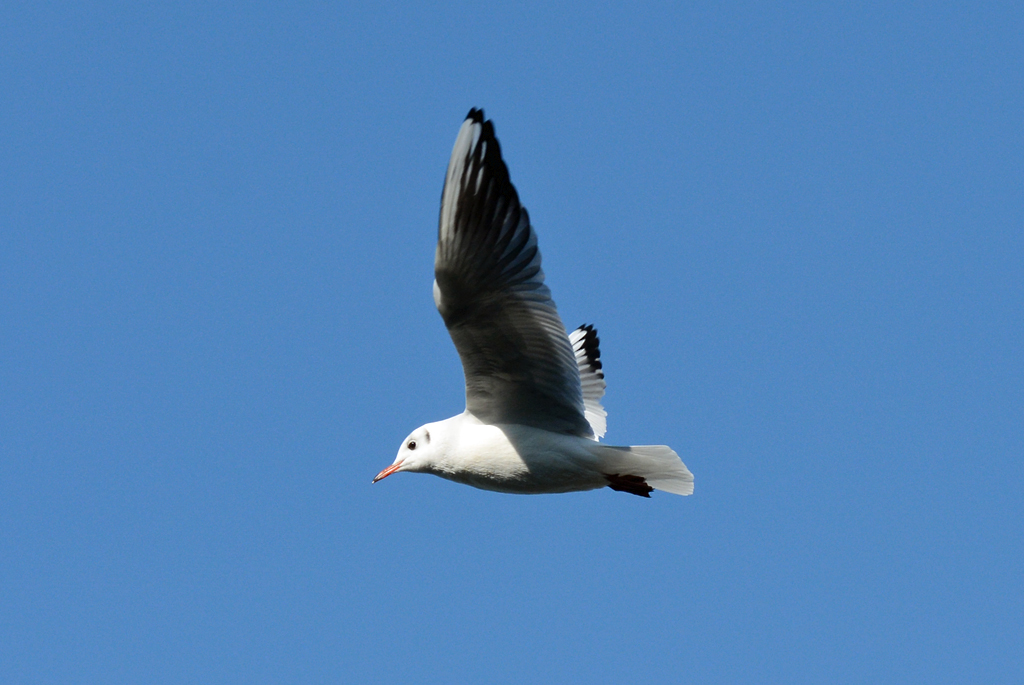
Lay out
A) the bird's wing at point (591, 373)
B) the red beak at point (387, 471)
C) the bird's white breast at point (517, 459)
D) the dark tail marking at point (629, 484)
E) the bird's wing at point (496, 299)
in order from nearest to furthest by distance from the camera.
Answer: the bird's wing at point (496, 299)
the bird's white breast at point (517, 459)
the dark tail marking at point (629, 484)
the red beak at point (387, 471)
the bird's wing at point (591, 373)

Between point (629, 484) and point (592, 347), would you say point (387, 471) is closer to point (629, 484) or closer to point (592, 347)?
point (629, 484)

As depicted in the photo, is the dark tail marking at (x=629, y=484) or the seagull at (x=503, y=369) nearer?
the seagull at (x=503, y=369)

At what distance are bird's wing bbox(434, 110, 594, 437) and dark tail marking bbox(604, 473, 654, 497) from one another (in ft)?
1.43

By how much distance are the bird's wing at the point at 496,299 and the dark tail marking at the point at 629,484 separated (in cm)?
44

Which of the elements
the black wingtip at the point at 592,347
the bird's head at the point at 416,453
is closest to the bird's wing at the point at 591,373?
the black wingtip at the point at 592,347

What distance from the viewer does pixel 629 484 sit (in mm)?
7230

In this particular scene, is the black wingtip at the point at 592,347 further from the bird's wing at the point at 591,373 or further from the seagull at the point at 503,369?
the seagull at the point at 503,369

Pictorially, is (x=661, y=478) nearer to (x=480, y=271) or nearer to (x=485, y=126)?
(x=480, y=271)

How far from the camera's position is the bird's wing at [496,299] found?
20.1 ft

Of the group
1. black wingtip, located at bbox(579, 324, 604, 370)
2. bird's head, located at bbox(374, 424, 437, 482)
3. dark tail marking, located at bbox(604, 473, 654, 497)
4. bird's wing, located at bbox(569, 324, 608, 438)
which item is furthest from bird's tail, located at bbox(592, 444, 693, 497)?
black wingtip, located at bbox(579, 324, 604, 370)

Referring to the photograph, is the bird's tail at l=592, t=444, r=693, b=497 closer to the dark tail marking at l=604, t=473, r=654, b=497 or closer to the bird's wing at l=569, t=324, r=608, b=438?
the dark tail marking at l=604, t=473, r=654, b=497

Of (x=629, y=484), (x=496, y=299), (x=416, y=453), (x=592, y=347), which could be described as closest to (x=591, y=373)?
(x=592, y=347)

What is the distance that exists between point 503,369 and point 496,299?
704mm

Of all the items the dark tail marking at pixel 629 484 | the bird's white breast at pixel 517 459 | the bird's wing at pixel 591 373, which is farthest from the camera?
the bird's wing at pixel 591 373
